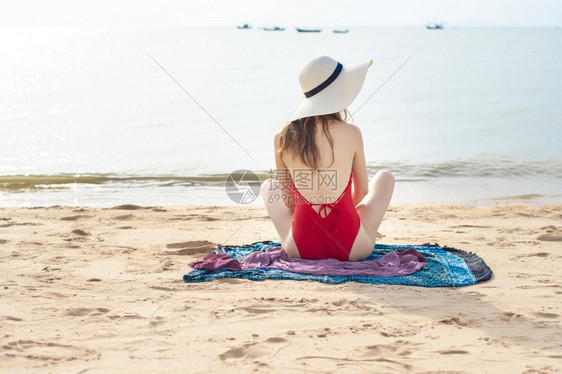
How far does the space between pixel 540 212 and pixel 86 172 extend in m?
6.61

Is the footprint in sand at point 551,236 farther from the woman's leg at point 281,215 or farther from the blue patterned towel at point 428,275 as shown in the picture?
the woman's leg at point 281,215

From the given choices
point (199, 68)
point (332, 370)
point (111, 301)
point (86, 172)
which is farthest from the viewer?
point (199, 68)

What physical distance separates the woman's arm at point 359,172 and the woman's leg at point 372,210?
63mm

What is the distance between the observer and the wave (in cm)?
866

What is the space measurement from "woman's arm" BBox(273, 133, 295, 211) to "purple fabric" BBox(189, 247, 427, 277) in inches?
14.5

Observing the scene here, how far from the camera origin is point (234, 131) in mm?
13656

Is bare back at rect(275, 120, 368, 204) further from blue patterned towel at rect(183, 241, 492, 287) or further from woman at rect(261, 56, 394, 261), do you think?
blue patterned towel at rect(183, 241, 492, 287)

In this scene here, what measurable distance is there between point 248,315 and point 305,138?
4.07 ft

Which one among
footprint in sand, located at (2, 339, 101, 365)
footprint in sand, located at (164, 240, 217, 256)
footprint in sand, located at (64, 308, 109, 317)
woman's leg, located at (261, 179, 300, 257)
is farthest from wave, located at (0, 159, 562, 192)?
footprint in sand, located at (2, 339, 101, 365)

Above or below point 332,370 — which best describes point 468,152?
above

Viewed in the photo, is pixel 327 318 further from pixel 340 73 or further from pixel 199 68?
pixel 199 68

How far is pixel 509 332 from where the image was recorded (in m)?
2.99

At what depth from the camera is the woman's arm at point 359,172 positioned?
156 inches

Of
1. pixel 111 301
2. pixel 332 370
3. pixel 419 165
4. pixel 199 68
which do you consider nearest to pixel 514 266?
pixel 332 370
